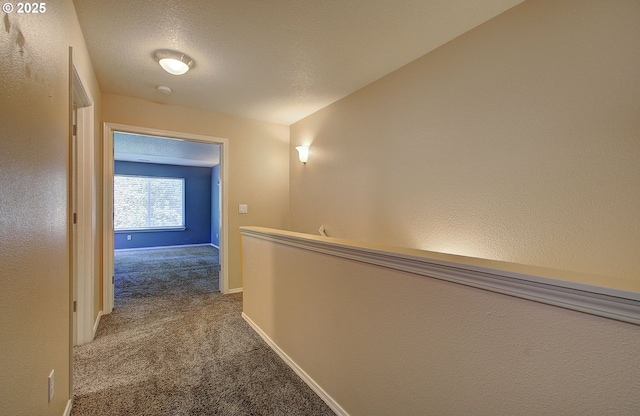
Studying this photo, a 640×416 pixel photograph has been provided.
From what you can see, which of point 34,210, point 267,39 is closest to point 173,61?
point 267,39

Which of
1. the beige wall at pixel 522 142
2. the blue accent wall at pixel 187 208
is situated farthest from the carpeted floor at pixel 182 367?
the blue accent wall at pixel 187 208

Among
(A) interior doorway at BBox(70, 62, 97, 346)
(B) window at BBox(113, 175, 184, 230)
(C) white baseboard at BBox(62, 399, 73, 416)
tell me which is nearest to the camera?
(C) white baseboard at BBox(62, 399, 73, 416)

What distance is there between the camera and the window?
685 centimetres

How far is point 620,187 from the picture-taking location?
127 centimetres

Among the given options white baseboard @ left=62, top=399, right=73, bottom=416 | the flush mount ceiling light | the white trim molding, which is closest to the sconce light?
the flush mount ceiling light

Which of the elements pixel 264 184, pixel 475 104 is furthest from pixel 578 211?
pixel 264 184

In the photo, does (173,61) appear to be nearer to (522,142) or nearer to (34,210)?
(34,210)

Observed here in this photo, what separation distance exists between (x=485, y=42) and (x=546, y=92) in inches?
21.6

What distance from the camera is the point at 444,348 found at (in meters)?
0.96

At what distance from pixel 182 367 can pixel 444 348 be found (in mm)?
1804

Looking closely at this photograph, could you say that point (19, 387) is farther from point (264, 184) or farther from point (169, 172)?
point (169, 172)

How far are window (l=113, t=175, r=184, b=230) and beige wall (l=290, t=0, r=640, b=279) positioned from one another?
6.67 meters

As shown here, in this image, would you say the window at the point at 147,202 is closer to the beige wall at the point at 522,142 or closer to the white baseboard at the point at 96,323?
the white baseboard at the point at 96,323

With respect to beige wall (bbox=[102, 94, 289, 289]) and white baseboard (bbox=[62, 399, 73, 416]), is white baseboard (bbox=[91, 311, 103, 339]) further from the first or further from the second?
beige wall (bbox=[102, 94, 289, 289])
